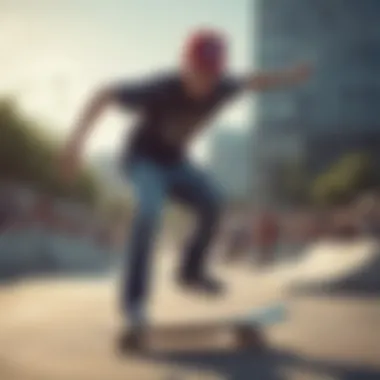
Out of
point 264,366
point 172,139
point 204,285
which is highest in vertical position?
point 172,139

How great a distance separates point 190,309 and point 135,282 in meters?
0.11

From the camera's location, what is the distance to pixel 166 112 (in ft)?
4.79

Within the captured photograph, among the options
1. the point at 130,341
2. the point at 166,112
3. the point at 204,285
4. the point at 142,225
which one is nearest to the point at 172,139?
the point at 166,112

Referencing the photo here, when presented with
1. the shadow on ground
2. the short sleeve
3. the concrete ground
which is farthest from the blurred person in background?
the short sleeve

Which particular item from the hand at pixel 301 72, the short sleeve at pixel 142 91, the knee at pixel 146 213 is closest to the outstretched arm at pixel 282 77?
the hand at pixel 301 72

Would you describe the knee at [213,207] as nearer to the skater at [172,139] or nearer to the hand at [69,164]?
the skater at [172,139]

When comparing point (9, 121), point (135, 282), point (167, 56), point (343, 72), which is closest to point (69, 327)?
point (135, 282)

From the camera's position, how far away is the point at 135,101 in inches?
57.1

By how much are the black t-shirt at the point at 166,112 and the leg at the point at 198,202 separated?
4 centimetres

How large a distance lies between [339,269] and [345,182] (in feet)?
0.50

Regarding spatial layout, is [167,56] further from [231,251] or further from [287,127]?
[231,251]

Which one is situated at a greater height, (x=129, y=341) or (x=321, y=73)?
(x=321, y=73)

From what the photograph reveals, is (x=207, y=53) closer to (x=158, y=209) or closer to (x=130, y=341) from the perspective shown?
(x=158, y=209)

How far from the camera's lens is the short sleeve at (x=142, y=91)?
4.77 ft
